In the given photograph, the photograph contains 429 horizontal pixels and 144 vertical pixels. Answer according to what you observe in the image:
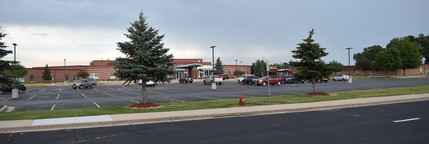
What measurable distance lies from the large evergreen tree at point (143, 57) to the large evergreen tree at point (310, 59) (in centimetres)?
1016

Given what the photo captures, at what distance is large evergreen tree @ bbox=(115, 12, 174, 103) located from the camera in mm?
18609

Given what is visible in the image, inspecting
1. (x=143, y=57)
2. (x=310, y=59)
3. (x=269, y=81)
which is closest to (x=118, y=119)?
(x=143, y=57)

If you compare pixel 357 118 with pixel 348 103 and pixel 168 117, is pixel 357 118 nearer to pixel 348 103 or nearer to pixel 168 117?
pixel 348 103

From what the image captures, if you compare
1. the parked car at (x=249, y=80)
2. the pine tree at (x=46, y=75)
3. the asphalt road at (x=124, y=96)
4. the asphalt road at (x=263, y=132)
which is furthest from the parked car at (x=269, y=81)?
the pine tree at (x=46, y=75)

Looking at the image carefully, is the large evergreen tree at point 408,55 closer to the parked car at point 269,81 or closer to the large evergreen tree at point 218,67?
the large evergreen tree at point 218,67

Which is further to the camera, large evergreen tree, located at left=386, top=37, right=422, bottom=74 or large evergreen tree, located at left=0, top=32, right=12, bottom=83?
large evergreen tree, located at left=386, top=37, right=422, bottom=74

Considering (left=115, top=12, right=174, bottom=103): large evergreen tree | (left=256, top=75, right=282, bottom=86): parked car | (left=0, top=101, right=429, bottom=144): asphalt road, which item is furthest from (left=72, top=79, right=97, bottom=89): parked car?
(left=0, top=101, right=429, bottom=144): asphalt road

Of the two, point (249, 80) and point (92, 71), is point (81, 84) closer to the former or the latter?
point (249, 80)

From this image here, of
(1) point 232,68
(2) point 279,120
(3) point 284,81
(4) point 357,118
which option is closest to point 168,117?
(2) point 279,120

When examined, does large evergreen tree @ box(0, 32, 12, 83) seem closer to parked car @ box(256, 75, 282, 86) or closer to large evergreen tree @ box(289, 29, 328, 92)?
large evergreen tree @ box(289, 29, 328, 92)

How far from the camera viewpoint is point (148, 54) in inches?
734

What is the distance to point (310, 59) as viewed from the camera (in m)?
25.0

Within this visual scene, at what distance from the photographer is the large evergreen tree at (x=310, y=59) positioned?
82.0ft

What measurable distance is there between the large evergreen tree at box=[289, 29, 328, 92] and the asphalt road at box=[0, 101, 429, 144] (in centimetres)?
1168
